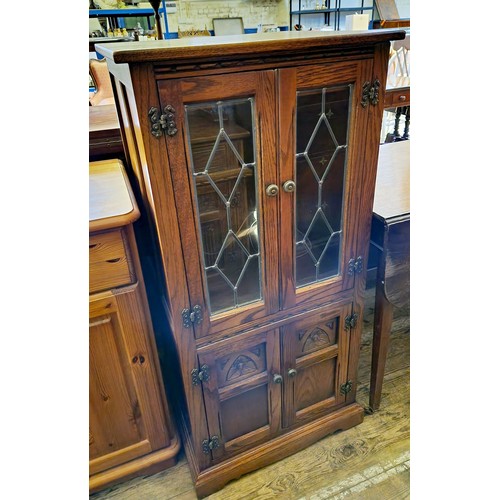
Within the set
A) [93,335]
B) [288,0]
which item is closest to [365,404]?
[93,335]

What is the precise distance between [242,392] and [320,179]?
26.5 inches

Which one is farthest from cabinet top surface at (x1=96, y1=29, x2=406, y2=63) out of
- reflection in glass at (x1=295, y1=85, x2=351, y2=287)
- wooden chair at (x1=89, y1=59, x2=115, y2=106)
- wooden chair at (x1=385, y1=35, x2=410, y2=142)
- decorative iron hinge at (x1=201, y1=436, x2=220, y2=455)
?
wooden chair at (x1=385, y1=35, x2=410, y2=142)

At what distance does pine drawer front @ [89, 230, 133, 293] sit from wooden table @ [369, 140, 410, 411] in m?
0.73

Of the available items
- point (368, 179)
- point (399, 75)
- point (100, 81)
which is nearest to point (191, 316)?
point (368, 179)

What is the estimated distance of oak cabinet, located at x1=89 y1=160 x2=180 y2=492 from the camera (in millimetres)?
990

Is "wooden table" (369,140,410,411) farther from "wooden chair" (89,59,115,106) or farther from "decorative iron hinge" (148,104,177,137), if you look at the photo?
"wooden chair" (89,59,115,106)

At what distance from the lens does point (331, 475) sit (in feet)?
4.31

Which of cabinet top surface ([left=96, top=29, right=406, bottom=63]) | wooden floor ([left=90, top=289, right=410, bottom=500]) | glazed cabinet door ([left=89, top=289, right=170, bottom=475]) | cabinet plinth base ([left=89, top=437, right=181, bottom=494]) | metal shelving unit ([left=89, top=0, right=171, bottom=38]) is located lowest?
wooden floor ([left=90, top=289, right=410, bottom=500])

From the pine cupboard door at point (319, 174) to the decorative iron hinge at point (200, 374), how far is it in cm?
28

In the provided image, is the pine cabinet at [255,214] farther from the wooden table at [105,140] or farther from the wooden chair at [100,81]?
the wooden chair at [100,81]

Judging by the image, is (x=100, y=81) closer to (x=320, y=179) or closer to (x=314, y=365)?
(x=320, y=179)

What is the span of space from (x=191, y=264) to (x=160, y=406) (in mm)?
572
